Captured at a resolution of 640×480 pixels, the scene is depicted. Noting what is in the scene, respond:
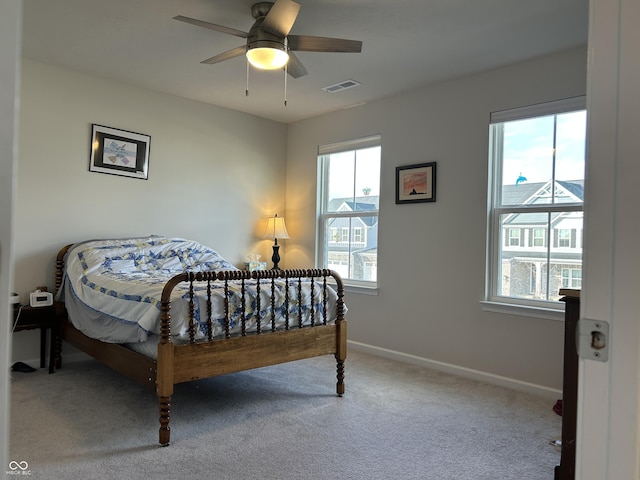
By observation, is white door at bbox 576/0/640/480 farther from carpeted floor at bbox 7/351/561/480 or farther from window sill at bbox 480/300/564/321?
window sill at bbox 480/300/564/321

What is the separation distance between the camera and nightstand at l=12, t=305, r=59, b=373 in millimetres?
3326

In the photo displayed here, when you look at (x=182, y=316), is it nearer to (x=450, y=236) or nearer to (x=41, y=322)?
(x=41, y=322)

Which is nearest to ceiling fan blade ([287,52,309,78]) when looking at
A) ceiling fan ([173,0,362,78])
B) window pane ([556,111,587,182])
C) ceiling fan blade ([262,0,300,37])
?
ceiling fan ([173,0,362,78])

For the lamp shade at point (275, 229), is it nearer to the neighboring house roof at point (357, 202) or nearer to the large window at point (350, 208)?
the large window at point (350, 208)

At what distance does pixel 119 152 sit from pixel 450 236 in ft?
9.53

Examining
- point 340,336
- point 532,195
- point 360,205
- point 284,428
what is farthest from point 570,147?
point 284,428

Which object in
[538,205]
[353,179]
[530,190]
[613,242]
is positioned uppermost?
[353,179]

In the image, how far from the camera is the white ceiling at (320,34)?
2602 mm

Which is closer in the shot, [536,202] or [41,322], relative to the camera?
[536,202]

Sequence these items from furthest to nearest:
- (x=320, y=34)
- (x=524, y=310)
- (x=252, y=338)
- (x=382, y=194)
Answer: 1. (x=382, y=194)
2. (x=524, y=310)
3. (x=320, y=34)
4. (x=252, y=338)

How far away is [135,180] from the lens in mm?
4047

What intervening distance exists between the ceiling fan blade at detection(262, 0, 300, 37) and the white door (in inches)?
67.6

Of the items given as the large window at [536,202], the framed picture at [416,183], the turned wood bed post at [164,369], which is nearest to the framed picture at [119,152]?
the turned wood bed post at [164,369]

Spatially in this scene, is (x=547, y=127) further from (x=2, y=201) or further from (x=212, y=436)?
(x=2, y=201)
